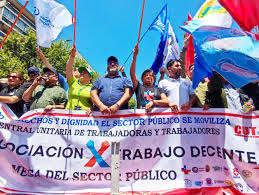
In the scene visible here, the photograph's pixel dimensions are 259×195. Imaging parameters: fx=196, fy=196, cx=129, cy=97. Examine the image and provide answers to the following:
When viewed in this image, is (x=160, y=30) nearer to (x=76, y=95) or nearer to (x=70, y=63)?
(x=70, y=63)

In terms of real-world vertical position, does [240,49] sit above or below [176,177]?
above

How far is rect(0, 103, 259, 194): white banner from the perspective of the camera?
2637mm

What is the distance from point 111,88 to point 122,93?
0.65ft

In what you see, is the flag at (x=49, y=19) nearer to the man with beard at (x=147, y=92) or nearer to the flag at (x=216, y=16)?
the man with beard at (x=147, y=92)

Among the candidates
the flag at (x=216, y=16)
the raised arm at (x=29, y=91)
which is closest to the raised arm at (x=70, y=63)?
the raised arm at (x=29, y=91)

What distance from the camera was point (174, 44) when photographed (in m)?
5.22

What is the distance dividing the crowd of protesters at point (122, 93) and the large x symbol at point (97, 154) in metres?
0.48

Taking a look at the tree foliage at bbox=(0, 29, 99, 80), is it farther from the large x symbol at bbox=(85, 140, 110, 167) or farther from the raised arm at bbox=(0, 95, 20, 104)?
the large x symbol at bbox=(85, 140, 110, 167)

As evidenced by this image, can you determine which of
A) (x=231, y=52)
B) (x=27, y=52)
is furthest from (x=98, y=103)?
(x=27, y=52)

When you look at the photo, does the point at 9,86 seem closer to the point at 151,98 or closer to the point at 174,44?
the point at 151,98

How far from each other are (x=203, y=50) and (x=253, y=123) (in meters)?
1.30

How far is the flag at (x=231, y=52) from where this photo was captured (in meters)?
2.64

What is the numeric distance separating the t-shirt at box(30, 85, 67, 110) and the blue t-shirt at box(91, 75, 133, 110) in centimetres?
63

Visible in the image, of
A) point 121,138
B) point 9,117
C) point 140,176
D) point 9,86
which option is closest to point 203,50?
point 121,138
